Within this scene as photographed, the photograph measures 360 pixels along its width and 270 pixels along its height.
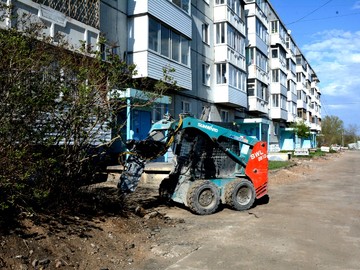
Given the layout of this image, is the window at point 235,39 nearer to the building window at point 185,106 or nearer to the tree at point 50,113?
the building window at point 185,106

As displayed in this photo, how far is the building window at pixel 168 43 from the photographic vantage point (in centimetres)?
1766

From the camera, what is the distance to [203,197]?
9.39 m

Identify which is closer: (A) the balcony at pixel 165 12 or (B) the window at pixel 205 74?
(A) the balcony at pixel 165 12

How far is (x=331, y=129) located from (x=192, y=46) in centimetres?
9768

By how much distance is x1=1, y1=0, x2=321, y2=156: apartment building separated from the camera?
13469mm

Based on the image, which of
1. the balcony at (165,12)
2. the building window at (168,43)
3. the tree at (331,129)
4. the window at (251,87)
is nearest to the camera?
the balcony at (165,12)

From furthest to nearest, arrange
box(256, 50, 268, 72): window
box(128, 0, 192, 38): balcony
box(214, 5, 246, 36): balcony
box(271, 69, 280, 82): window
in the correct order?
box(271, 69, 280, 82): window
box(256, 50, 268, 72): window
box(214, 5, 246, 36): balcony
box(128, 0, 192, 38): balcony

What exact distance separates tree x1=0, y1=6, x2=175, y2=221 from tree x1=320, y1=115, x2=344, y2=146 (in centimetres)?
10319

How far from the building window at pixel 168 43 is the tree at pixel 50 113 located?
10.0 m

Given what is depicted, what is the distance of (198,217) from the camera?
912 cm

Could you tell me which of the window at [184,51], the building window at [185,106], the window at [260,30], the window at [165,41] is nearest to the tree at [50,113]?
the window at [165,41]

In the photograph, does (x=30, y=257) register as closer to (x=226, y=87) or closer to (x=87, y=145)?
(x=87, y=145)

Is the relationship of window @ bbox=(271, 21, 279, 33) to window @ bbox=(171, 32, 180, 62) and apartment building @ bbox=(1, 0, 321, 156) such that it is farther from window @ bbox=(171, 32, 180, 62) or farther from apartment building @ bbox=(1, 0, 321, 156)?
window @ bbox=(171, 32, 180, 62)

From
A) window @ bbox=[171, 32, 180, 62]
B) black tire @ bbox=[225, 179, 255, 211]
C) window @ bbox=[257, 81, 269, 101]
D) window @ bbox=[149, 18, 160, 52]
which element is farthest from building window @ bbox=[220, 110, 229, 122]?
black tire @ bbox=[225, 179, 255, 211]
